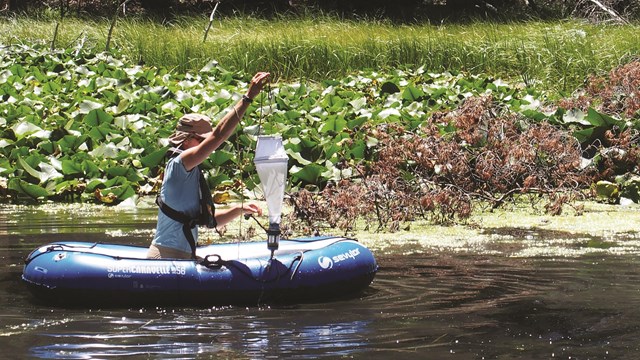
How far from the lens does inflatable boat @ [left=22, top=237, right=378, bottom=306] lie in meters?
6.36

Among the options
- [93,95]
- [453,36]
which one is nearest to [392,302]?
[93,95]

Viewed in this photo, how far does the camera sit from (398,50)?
52.1 ft

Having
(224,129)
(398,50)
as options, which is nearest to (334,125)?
(224,129)

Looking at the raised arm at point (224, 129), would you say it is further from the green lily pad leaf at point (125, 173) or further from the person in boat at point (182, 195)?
the green lily pad leaf at point (125, 173)

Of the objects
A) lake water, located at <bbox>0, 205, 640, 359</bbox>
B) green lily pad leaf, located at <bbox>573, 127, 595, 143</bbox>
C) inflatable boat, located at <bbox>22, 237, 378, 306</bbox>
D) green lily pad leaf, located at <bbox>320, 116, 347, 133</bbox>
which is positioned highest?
green lily pad leaf, located at <bbox>320, 116, 347, 133</bbox>

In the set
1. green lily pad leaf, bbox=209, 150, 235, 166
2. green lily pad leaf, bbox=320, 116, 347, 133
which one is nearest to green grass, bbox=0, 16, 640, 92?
green lily pad leaf, bbox=320, 116, 347, 133

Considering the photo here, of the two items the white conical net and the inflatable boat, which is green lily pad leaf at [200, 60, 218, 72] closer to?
the inflatable boat

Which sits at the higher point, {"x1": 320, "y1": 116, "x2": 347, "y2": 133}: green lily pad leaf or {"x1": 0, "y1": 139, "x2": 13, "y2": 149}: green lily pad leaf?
{"x1": 320, "y1": 116, "x2": 347, "y2": 133}: green lily pad leaf

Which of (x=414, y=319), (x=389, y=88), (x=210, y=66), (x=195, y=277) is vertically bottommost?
(x=414, y=319)

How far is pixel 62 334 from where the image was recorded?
5.83m

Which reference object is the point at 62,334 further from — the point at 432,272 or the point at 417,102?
the point at 417,102

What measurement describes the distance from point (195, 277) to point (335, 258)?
821 millimetres

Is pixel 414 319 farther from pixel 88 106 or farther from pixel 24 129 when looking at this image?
pixel 88 106

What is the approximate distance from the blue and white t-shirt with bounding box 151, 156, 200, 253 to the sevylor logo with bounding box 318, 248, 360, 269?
76 centimetres
